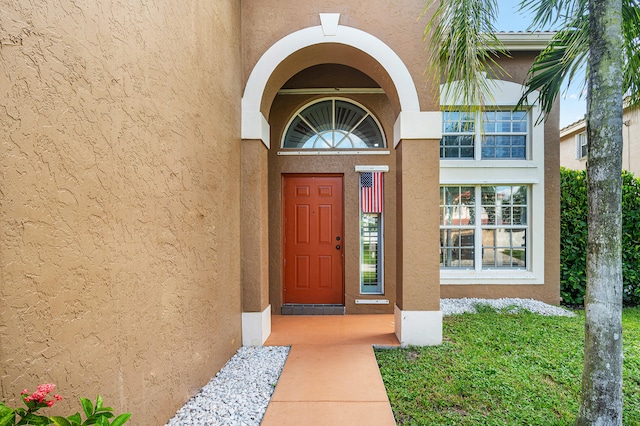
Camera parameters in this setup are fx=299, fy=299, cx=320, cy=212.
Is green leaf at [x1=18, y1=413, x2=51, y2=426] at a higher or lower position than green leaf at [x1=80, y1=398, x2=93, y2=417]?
higher

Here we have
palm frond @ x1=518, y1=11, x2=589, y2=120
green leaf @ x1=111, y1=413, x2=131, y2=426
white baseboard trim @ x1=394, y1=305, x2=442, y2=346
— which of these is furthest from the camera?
white baseboard trim @ x1=394, y1=305, x2=442, y2=346

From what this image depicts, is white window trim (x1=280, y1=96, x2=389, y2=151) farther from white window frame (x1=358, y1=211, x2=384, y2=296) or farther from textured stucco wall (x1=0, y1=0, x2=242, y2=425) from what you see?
textured stucco wall (x1=0, y1=0, x2=242, y2=425)

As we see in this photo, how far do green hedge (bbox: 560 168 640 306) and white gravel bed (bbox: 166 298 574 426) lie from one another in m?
6.65

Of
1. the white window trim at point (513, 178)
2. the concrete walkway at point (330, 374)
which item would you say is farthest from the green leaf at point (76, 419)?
the white window trim at point (513, 178)

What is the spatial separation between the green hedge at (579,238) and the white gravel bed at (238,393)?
6.66 m

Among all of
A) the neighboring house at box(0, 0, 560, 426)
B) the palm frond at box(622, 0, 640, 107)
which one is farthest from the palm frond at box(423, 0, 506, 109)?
the palm frond at box(622, 0, 640, 107)

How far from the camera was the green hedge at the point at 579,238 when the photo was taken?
6773mm

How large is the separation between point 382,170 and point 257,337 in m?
3.78

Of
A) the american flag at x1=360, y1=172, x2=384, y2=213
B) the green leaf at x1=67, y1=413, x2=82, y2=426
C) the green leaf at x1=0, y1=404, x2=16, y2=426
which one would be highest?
the american flag at x1=360, y1=172, x2=384, y2=213

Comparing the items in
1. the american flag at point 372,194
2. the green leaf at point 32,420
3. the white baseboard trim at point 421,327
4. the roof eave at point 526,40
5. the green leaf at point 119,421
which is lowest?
the white baseboard trim at point 421,327

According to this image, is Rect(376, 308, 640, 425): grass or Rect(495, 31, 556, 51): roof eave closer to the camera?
Rect(376, 308, 640, 425): grass

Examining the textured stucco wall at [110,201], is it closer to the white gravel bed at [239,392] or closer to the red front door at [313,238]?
the white gravel bed at [239,392]

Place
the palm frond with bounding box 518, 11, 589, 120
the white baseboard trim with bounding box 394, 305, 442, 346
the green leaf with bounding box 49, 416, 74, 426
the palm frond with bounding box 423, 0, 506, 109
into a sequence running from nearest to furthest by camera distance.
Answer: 1. the green leaf with bounding box 49, 416, 74, 426
2. the palm frond with bounding box 423, 0, 506, 109
3. the palm frond with bounding box 518, 11, 589, 120
4. the white baseboard trim with bounding box 394, 305, 442, 346

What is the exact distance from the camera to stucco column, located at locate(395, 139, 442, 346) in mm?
4457
